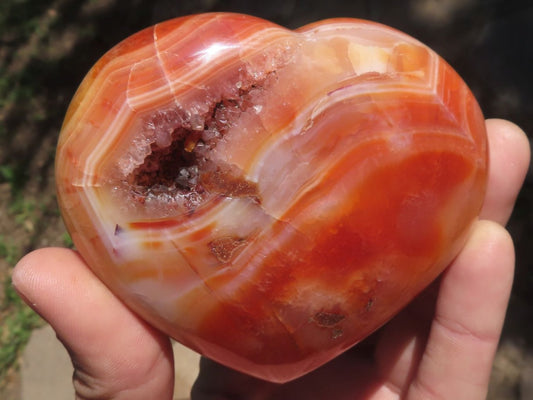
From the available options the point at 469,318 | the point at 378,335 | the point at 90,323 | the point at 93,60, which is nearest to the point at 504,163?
the point at 469,318

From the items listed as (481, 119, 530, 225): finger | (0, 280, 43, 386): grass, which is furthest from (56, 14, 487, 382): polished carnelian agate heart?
(0, 280, 43, 386): grass

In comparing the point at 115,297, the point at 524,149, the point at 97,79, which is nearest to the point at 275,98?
the point at 97,79

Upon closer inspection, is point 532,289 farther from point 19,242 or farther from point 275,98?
point 19,242

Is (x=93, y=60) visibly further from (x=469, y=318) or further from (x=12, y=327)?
(x=469, y=318)

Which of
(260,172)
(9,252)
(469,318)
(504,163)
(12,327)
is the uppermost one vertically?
A: (260,172)

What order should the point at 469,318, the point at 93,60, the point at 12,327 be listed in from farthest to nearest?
the point at 93,60 < the point at 12,327 < the point at 469,318

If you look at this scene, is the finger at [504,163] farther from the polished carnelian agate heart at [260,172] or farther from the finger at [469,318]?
the polished carnelian agate heart at [260,172]

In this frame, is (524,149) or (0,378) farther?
(0,378)
